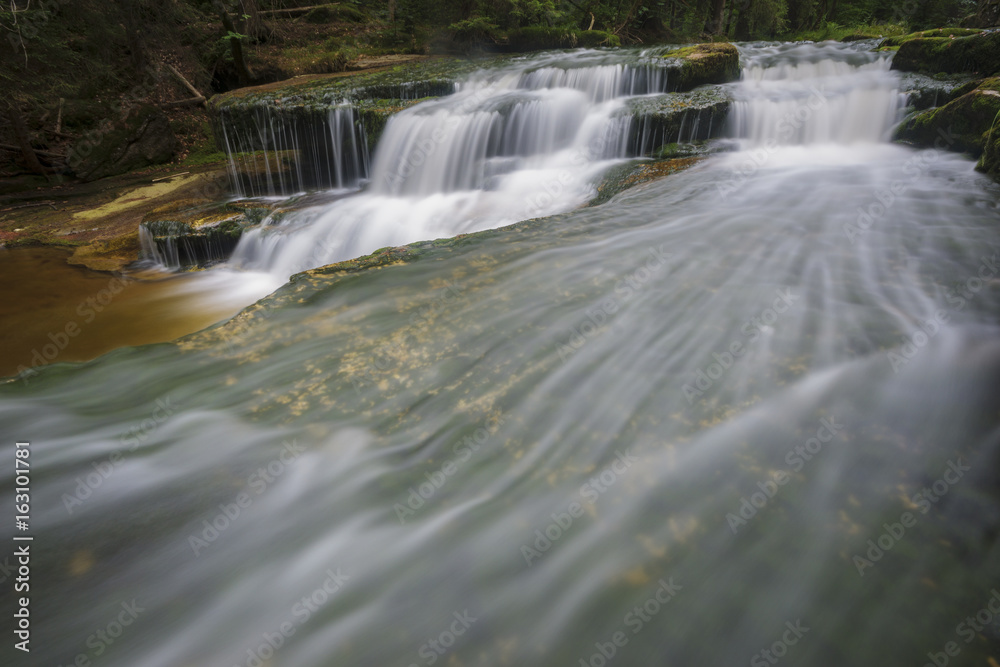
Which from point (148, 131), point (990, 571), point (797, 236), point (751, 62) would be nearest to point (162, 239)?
point (148, 131)

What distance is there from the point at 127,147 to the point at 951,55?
1659 centimetres

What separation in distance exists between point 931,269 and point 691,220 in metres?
1.86

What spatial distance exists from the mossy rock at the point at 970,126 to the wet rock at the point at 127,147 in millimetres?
15109

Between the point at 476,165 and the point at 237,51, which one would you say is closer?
the point at 476,165

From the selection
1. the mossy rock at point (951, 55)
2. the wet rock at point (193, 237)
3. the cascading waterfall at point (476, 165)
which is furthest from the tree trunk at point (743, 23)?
the wet rock at point (193, 237)

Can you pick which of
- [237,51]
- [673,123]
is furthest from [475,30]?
[673,123]

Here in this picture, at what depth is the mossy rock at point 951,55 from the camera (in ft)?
25.1

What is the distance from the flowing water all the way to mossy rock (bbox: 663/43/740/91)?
6356mm

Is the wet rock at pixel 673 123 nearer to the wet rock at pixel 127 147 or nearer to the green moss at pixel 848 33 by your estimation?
the green moss at pixel 848 33

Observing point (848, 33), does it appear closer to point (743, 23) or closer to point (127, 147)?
point (743, 23)

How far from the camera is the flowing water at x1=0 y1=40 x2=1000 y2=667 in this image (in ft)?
5.03

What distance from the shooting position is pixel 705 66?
9008 mm

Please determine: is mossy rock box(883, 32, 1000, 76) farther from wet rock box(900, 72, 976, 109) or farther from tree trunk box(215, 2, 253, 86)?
tree trunk box(215, 2, 253, 86)

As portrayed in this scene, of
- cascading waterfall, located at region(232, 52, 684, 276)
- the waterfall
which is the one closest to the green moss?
the waterfall
